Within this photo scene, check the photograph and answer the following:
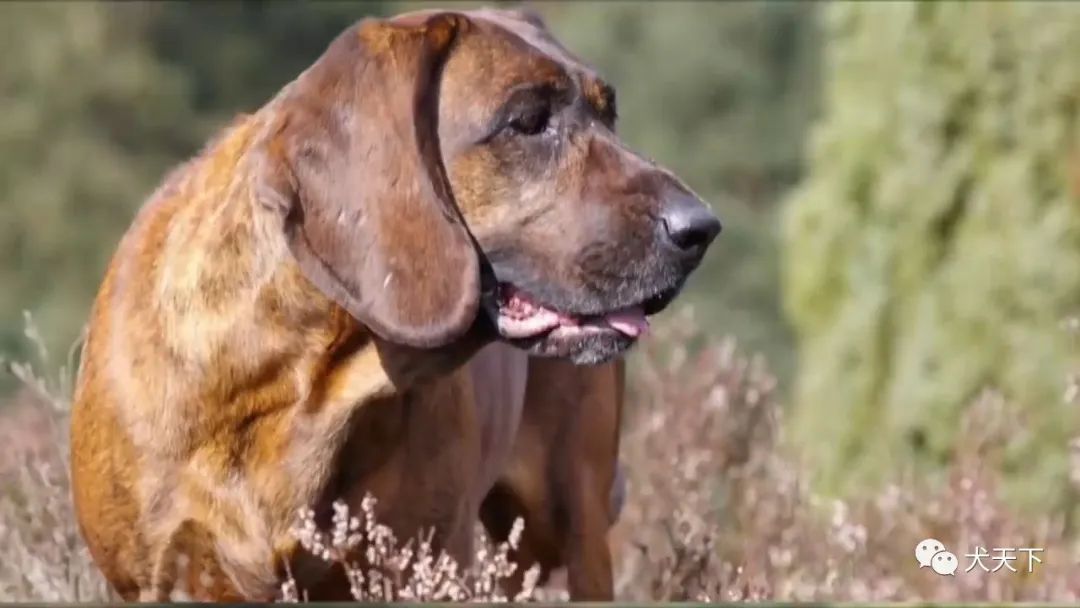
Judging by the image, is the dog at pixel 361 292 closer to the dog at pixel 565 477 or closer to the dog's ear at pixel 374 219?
the dog's ear at pixel 374 219

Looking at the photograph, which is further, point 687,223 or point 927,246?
point 927,246

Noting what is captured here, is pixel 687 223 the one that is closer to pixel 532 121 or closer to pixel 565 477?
pixel 532 121

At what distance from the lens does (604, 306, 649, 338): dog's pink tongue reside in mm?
3158

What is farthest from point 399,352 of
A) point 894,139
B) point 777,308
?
point 777,308

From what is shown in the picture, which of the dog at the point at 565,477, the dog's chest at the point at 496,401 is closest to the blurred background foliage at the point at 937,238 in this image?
the dog at the point at 565,477

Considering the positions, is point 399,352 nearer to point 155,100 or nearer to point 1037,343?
point 1037,343

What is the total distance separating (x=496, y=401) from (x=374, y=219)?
69 centimetres

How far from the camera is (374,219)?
298 cm

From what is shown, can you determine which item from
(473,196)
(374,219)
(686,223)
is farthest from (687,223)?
(374,219)

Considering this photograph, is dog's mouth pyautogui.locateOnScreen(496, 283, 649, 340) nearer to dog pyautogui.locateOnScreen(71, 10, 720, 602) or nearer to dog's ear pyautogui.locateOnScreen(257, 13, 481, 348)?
dog pyautogui.locateOnScreen(71, 10, 720, 602)

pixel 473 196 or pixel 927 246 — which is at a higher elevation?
pixel 473 196

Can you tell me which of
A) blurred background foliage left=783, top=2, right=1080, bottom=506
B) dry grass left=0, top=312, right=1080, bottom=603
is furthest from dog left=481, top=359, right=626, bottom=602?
blurred background foliage left=783, top=2, right=1080, bottom=506

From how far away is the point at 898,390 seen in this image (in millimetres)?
5621

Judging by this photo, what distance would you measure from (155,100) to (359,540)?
665 centimetres
